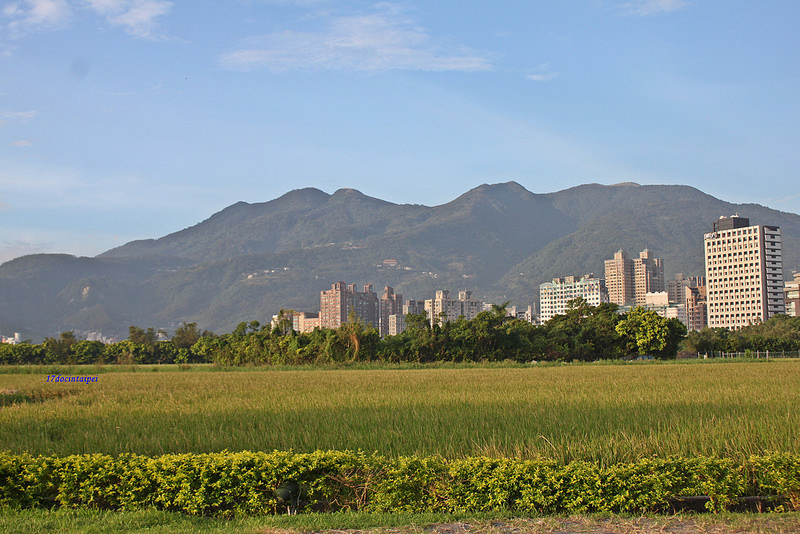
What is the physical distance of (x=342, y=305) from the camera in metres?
182

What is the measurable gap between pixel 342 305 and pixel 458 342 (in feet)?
439

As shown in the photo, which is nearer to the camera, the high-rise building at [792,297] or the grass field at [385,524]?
the grass field at [385,524]

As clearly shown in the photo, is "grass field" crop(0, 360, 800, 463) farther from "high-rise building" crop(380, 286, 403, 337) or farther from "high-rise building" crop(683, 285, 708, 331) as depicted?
"high-rise building" crop(380, 286, 403, 337)


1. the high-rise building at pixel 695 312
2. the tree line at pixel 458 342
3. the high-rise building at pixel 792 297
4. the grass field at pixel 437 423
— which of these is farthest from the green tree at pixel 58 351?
the high-rise building at pixel 695 312

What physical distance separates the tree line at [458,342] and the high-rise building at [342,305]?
12600cm

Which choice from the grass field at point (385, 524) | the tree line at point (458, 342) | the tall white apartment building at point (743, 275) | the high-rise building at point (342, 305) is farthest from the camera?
the high-rise building at point (342, 305)

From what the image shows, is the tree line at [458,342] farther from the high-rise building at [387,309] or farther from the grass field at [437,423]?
the high-rise building at [387,309]

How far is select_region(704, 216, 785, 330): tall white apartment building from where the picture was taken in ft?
485

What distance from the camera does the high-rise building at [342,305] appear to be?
182375mm

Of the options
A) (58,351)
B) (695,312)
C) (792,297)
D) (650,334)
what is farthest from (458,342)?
(695,312)

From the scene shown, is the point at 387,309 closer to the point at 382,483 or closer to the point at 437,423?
the point at 437,423

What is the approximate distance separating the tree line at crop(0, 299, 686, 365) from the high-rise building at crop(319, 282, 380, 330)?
413ft

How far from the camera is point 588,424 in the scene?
11.6 metres

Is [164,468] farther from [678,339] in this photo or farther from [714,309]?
[714,309]
